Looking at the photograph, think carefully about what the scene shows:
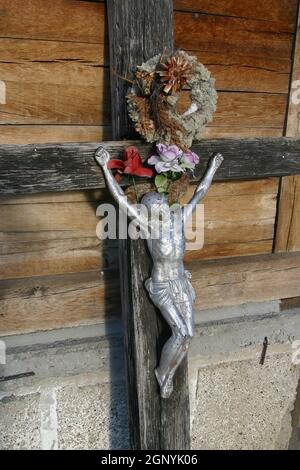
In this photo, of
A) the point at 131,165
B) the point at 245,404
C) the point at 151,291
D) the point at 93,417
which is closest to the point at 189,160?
the point at 131,165

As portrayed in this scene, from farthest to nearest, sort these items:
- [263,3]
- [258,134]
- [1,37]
A: [258,134]
[263,3]
[1,37]

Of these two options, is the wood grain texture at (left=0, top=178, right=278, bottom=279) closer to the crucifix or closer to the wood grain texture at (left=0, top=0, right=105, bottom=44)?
the crucifix

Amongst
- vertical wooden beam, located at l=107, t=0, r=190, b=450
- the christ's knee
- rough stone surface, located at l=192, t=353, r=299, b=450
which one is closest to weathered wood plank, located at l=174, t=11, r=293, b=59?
vertical wooden beam, located at l=107, t=0, r=190, b=450

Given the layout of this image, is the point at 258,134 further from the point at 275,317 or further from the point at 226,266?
the point at 275,317

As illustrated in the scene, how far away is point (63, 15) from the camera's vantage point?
4.41 feet

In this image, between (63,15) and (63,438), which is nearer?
(63,15)

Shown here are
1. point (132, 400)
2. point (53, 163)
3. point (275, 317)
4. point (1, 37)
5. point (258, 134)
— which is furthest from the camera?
point (275, 317)

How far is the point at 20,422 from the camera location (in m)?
1.52

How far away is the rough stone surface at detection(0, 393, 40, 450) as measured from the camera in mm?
1488

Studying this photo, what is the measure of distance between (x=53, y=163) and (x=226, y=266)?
89 cm

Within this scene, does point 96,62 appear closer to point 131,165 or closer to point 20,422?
point 131,165

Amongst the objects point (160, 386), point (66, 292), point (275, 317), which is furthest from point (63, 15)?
point (275, 317)

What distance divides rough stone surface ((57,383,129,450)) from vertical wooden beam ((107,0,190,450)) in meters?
0.19

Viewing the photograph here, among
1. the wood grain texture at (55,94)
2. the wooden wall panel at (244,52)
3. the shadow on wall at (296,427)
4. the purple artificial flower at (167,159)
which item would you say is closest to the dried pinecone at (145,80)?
the purple artificial flower at (167,159)
